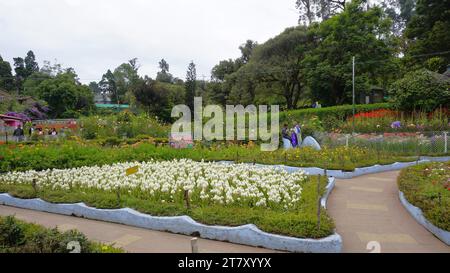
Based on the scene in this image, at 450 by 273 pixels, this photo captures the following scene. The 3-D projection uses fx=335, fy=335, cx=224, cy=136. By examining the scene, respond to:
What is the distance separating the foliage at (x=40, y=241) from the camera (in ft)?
12.1

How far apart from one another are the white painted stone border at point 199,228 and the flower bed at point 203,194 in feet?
0.35

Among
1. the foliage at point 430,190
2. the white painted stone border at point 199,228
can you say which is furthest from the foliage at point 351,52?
the white painted stone border at point 199,228

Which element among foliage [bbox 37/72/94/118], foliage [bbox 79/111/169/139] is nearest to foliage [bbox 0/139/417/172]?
foliage [bbox 79/111/169/139]

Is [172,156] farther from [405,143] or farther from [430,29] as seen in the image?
[430,29]

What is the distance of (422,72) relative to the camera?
59.6ft

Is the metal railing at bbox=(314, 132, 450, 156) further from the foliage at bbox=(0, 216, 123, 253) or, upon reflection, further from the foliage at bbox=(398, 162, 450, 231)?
the foliage at bbox=(0, 216, 123, 253)

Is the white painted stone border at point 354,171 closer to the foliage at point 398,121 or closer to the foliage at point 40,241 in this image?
the foliage at point 398,121

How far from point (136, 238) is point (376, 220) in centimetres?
400

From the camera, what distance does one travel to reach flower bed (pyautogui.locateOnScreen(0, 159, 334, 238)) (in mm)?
4910

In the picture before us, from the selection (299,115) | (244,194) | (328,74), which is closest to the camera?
(244,194)

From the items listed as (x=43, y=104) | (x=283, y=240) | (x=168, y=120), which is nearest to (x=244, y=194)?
(x=283, y=240)

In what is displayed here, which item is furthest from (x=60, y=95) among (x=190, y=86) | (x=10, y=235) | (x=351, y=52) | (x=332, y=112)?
(x=10, y=235)
